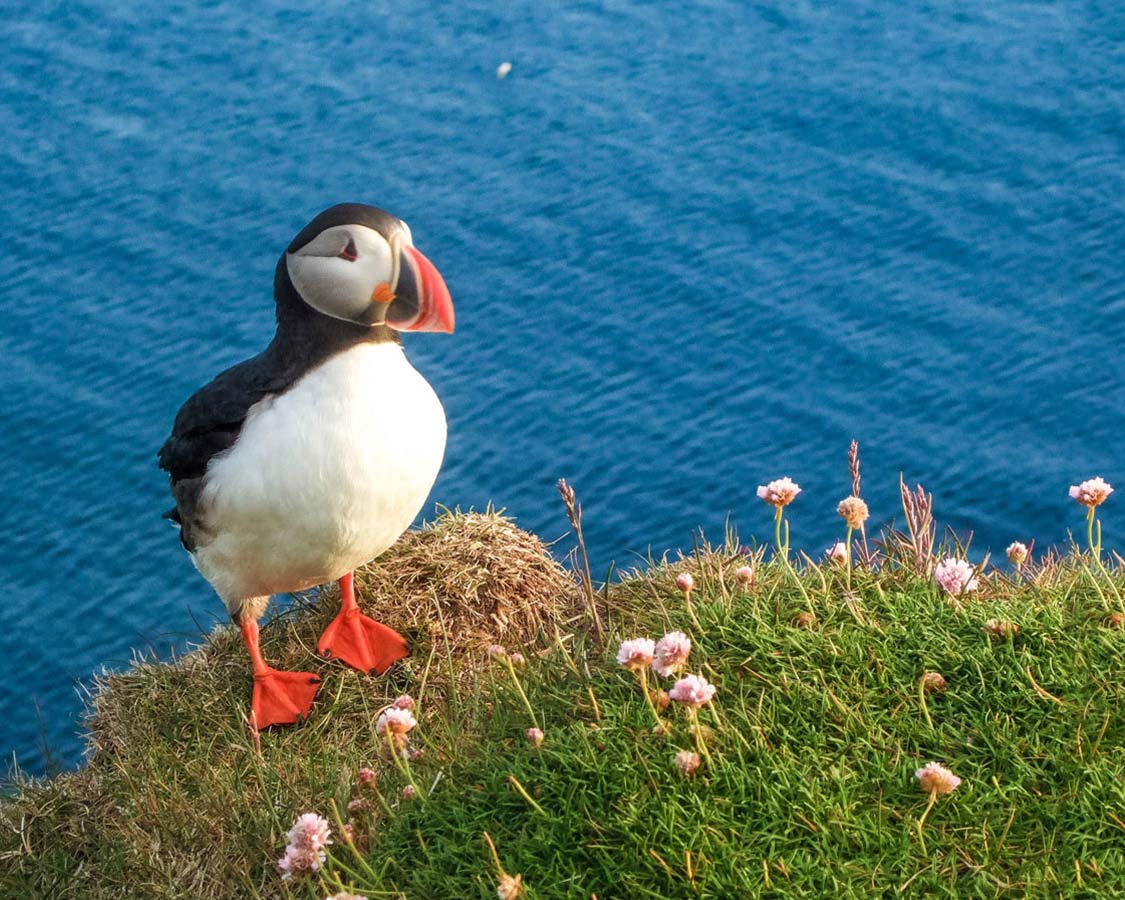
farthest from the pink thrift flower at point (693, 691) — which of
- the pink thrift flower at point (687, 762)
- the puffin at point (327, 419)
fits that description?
the puffin at point (327, 419)

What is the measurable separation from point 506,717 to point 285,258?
6.18 ft

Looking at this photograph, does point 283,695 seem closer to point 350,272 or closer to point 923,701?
→ point 350,272

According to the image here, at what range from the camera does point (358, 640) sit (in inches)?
217

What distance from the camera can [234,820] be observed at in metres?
4.32

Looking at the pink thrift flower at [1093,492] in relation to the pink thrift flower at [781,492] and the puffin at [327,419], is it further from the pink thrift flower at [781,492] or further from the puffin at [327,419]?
the puffin at [327,419]

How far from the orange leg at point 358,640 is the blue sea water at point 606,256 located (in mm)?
917

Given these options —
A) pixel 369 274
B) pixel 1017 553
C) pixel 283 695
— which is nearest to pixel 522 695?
pixel 1017 553

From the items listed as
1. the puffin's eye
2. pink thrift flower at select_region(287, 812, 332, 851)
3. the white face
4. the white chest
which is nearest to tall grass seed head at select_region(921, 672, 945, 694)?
pink thrift flower at select_region(287, 812, 332, 851)

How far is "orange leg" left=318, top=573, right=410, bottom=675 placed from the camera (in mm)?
5496

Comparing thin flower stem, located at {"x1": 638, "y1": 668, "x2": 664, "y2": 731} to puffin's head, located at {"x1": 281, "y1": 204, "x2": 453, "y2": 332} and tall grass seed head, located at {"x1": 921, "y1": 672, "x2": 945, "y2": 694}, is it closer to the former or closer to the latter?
tall grass seed head, located at {"x1": 921, "y1": 672, "x2": 945, "y2": 694}

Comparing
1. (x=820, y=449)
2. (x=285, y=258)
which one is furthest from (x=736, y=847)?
(x=820, y=449)

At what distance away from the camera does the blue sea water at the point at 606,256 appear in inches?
315

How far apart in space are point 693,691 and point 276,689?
2.65m

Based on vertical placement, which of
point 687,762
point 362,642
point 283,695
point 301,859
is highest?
point 687,762
